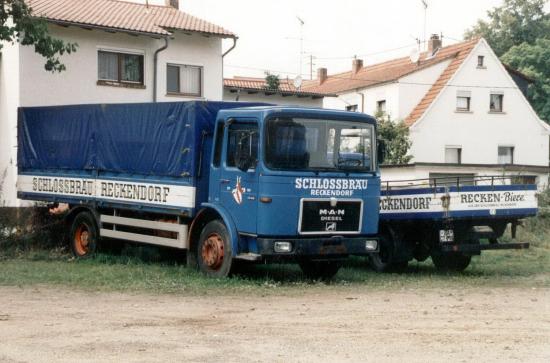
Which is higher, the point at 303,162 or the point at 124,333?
the point at 303,162

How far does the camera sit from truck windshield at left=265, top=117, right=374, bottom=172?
13.8 m

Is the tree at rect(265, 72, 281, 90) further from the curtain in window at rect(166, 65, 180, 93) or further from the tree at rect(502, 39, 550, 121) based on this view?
the tree at rect(502, 39, 550, 121)

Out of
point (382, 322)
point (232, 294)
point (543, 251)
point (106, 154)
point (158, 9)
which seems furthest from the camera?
point (158, 9)

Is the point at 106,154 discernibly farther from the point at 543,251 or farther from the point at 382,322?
the point at 543,251

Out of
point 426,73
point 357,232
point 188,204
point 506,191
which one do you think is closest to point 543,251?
point 506,191

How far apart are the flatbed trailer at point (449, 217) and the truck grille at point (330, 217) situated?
1.74 metres

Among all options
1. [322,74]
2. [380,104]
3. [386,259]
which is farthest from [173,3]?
[322,74]

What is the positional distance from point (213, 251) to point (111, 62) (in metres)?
12.7

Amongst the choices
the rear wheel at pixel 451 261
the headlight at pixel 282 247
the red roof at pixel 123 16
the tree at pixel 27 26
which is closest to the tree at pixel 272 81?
the red roof at pixel 123 16

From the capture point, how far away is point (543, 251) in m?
21.8

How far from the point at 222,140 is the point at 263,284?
2465 mm

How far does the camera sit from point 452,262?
674 inches

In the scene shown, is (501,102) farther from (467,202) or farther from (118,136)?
(118,136)

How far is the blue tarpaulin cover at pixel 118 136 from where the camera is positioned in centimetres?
1512
